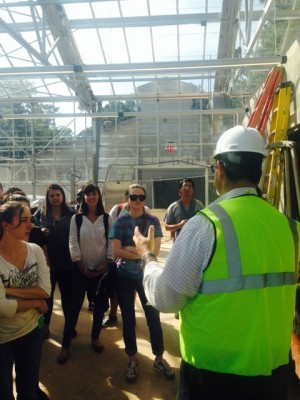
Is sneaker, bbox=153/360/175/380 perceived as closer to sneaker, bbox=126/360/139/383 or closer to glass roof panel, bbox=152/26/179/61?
sneaker, bbox=126/360/139/383

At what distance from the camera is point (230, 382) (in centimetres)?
130

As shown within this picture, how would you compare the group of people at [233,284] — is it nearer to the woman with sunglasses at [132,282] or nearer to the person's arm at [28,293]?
the person's arm at [28,293]

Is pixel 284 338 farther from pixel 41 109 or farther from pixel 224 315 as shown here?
pixel 41 109

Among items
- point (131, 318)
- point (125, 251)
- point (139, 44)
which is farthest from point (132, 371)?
point (139, 44)

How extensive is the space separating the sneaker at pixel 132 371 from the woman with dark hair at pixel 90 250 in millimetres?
548

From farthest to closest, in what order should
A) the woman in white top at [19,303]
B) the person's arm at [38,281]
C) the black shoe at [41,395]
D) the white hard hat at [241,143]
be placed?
1. the black shoe at [41,395]
2. the person's arm at [38,281]
3. the woman in white top at [19,303]
4. the white hard hat at [241,143]

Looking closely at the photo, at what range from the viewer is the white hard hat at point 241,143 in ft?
4.61

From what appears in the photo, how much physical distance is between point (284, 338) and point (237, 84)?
9169 mm

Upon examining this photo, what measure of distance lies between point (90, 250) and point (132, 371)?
1.20 m

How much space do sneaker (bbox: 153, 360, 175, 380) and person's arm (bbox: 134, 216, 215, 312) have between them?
80.1 inches

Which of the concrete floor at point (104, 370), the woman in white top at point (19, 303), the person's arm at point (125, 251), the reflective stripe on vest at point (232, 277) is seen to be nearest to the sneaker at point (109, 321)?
Result: the concrete floor at point (104, 370)

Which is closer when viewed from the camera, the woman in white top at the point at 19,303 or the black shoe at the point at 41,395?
the woman in white top at the point at 19,303

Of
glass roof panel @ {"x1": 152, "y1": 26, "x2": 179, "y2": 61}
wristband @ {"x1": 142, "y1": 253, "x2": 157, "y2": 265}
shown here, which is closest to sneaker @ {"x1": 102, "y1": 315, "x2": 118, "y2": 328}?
wristband @ {"x1": 142, "y1": 253, "x2": 157, "y2": 265}

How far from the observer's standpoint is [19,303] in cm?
223
